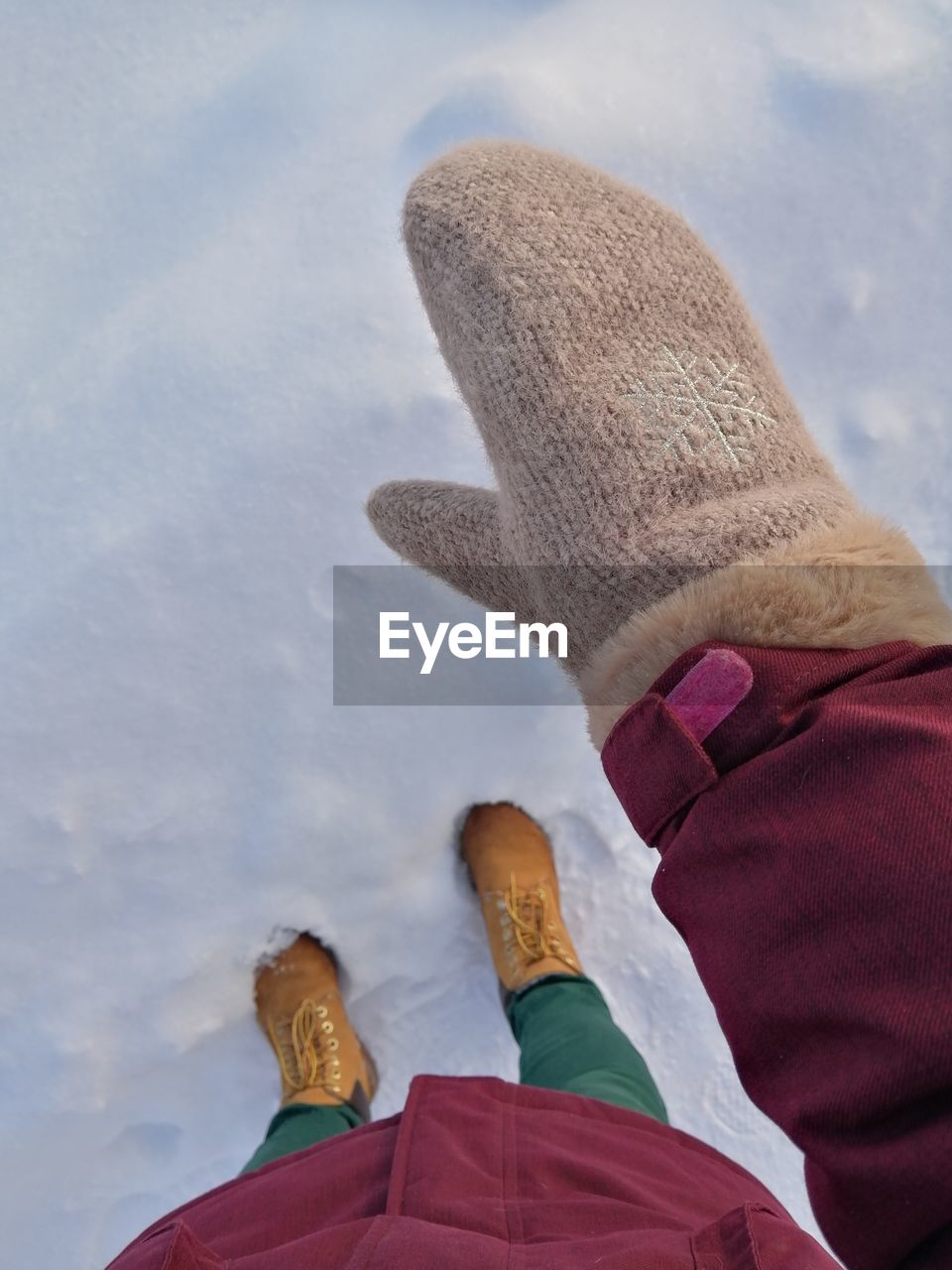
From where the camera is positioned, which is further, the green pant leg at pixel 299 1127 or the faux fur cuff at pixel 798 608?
the green pant leg at pixel 299 1127

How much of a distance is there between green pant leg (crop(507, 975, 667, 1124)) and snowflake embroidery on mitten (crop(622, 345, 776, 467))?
621 mm

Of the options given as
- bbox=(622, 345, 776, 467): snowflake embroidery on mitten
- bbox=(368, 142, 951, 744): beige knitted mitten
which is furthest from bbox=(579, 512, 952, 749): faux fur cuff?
bbox=(622, 345, 776, 467): snowflake embroidery on mitten

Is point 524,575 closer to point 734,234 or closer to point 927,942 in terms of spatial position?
point 927,942

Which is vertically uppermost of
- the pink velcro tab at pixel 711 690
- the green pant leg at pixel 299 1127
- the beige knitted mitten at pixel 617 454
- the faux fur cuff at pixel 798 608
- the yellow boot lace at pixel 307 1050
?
the beige knitted mitten at pixel 617 454

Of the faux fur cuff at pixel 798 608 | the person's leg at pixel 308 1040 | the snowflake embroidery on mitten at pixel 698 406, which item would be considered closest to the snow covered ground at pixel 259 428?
the person's leg at pixel 308 1040

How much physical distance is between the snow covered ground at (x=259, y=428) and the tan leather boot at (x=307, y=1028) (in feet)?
0.12

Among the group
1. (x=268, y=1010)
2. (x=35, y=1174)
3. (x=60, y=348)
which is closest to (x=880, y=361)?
(x=60, y=348)

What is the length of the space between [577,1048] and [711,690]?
60cm

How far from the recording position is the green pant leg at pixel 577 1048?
0.87 m

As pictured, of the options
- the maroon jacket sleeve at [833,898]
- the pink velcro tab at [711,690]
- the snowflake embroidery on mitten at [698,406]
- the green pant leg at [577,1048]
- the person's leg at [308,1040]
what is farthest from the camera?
the person's leg at [308,1040]

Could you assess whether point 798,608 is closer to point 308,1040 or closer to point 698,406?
point 698,406

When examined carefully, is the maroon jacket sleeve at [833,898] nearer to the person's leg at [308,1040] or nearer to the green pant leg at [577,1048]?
the green pant leg at [577,1048]

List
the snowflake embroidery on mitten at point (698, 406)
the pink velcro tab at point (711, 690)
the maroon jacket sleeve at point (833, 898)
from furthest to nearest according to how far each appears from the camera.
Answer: the snowflake embroidery on mitten at point (698, 406)
the pink velcro tab at point (711, 690)
the maroon jacket sleeve at point (833, 898)
